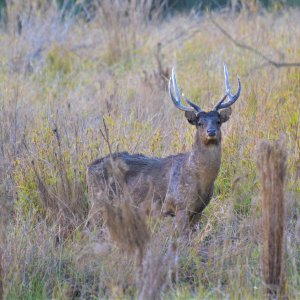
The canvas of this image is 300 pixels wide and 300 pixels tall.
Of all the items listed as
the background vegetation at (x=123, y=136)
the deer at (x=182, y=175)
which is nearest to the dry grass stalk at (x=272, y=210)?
the background vegetation at (x=123, y=136)

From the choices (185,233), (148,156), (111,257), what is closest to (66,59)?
(148,156)

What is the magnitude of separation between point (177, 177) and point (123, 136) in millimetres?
1301

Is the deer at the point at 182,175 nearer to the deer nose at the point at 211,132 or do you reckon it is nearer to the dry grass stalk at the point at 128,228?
the deer nose at the point at 211,132

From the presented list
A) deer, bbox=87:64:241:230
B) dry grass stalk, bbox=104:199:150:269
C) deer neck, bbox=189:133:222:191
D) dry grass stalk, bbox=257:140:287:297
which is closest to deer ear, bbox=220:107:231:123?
deer, bbox=87:64:241:230

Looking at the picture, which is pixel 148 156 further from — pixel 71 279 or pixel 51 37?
pixel 51 37

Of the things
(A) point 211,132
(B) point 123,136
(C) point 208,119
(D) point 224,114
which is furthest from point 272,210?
(B) point 123,136

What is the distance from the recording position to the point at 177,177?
681 cm

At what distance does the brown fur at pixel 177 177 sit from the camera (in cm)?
662

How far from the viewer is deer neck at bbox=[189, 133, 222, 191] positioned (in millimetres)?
6680

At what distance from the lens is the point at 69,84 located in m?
11.4

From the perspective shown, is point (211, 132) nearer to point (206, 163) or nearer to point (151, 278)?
point (206, 163)

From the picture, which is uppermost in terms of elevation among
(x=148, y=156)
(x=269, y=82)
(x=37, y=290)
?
(x=269, y=82)

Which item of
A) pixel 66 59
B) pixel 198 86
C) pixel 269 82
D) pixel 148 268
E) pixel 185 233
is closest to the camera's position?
pixel 148 268

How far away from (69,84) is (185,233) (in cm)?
535
